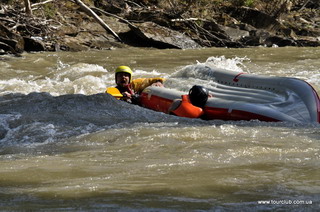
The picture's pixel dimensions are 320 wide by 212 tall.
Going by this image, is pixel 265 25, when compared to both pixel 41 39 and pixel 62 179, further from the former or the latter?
pixel 62 179

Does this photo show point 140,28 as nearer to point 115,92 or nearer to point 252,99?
point 115,92

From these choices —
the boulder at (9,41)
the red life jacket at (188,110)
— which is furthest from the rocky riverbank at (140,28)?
the red life jacket at (188,110)

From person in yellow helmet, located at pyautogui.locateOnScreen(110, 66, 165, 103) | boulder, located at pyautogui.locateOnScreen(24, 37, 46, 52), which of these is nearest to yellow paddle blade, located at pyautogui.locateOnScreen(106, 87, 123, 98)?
person in yellow helmet, located at pyautogui.locateOnScreen(110, 66, 165, 103)

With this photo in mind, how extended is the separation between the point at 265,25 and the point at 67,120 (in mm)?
14372

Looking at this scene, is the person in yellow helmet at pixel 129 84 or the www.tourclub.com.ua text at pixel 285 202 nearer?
the www.tourclub.com.ua text at pixel 285 202

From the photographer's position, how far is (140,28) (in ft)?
53.3

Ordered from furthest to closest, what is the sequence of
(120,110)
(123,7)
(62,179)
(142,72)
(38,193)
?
(123,7)
(142,72)
(120,110)
(62,179)
(38,193)

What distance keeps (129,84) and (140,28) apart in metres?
8.40

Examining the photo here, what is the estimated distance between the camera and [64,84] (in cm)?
1015

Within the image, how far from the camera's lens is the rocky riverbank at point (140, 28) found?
1435 centimetres

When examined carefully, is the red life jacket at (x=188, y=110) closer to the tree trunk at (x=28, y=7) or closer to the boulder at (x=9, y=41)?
the boulder at (x=9, y=41)

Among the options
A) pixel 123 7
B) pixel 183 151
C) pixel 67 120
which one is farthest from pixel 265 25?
pixel 183 151

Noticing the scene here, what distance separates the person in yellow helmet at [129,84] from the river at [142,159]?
0.35 meters

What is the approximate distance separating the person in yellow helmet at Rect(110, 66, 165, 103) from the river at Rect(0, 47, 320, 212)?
35 centimetres
